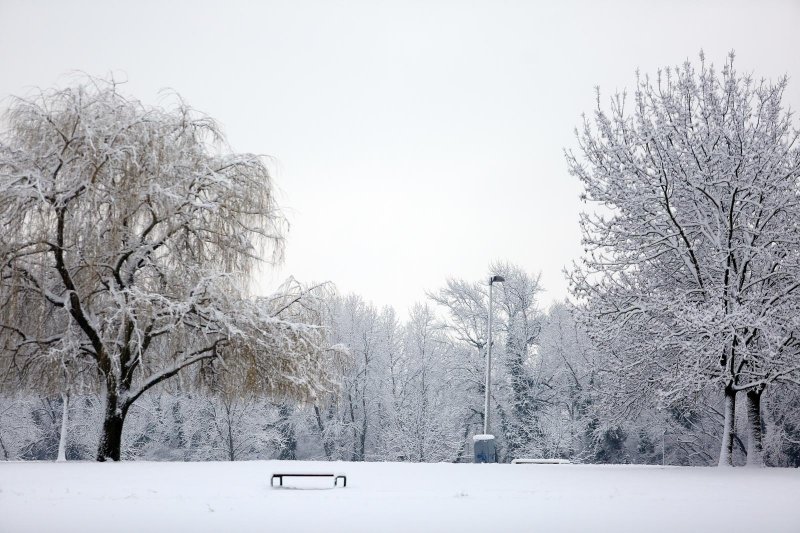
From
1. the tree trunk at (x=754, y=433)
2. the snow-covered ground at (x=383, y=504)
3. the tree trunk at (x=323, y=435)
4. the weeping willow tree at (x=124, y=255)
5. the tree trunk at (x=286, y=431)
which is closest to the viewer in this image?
the snow-covered ground at (x=383, y=504)

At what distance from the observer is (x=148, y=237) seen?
17984 millimetres

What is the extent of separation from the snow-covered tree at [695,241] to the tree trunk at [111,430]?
12660 mm

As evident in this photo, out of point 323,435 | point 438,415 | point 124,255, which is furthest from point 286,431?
point 124,255

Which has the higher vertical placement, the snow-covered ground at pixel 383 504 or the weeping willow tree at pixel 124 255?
the weeping willow tree at pixel 124 255

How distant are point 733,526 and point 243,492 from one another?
6.76m

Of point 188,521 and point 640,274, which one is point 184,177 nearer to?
point 188,521

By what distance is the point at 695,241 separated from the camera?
21562 mm

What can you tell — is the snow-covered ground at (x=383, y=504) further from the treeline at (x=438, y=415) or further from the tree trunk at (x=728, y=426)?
the treeline at (x=438, y=415)

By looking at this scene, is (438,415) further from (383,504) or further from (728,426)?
(383,504)

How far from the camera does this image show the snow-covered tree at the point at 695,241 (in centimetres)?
1838

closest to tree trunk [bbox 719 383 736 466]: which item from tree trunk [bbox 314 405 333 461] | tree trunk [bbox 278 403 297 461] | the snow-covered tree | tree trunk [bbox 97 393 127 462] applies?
the snow-covered tree

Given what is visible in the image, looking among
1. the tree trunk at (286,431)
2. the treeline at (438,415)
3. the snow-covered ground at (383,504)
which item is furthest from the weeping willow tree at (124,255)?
the tree trunk at (286,431)

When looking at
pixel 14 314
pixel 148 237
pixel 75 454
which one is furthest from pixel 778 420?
pixel 75 454

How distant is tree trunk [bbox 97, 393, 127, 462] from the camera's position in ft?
57.6
